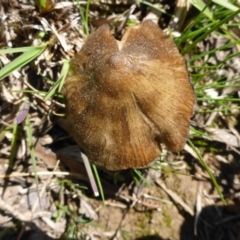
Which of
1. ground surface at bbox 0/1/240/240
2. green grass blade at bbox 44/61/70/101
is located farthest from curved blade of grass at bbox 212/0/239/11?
green grass blade at bbox 44/61/70/101

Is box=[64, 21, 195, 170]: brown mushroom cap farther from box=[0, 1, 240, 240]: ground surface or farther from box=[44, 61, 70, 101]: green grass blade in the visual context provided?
box=[0, 1, 240, 240]: ground surface

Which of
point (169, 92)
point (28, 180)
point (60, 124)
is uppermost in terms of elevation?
point (169, 92)

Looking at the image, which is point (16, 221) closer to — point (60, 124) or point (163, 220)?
point (60, 124)

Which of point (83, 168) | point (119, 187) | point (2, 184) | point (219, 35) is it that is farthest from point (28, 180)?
point (219, 35)

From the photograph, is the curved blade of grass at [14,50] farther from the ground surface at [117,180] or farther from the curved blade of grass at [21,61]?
the ground surface at [117,180]

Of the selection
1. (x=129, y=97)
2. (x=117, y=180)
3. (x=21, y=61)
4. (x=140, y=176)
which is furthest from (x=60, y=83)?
(x=117, y=180)
